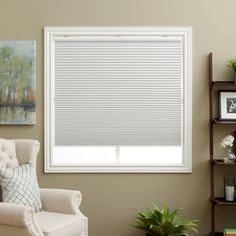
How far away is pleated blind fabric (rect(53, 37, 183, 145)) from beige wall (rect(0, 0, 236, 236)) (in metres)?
0.20

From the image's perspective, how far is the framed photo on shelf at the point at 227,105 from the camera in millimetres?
4789

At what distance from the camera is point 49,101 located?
16.0ft

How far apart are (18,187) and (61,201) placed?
0.40m

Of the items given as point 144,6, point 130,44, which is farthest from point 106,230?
point 144,6

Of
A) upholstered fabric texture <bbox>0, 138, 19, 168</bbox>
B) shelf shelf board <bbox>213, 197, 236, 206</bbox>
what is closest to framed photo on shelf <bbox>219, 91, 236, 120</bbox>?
shelf shelf board <bbox>213, 197, 236, 206</bbox>

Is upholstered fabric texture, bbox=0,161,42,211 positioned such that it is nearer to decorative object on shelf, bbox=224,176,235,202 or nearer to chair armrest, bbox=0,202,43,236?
chair armrest, bbox=0,202,43,236

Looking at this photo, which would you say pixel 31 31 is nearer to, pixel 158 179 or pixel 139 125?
pixel 139 125

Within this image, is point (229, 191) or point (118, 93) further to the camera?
point (118, 93)

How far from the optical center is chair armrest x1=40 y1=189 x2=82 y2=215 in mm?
4234

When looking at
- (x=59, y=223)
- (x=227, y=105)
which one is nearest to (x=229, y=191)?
(x=227, y=105)

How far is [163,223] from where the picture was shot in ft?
14.7

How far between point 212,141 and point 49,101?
5.37 ft

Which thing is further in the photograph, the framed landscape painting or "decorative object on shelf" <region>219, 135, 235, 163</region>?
the framed landscape painting

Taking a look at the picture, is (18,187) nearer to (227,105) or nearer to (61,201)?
(61,201)
